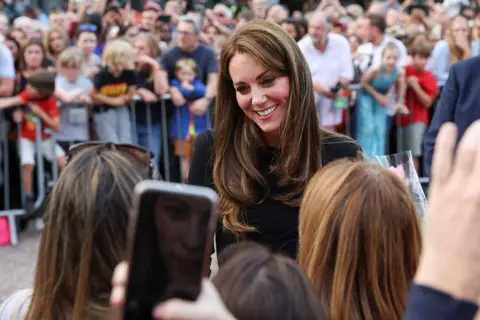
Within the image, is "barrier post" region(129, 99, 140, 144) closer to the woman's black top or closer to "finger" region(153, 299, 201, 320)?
the woman's black top

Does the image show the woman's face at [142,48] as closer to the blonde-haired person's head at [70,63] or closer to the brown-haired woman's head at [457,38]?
the blonde-haired person's head at [70,63]

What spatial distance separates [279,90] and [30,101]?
193 inches

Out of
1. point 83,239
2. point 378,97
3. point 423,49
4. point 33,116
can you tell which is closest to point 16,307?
point 83,239

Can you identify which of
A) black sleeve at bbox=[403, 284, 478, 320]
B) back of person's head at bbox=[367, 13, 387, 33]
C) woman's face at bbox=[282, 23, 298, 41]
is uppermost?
back of person's head at bbox=[367, 13, 387, 33]

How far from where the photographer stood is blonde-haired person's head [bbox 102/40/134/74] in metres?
7.77

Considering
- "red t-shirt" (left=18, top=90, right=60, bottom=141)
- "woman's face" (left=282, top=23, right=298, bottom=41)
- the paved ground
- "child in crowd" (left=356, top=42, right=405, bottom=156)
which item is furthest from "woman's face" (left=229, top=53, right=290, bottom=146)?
"woman's face" (left=282, top=23, right=298, bottom=41)

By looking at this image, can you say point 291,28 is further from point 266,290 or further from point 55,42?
point 266,290

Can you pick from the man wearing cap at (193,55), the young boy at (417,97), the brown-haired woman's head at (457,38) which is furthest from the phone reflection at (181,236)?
the brown-haired woman's head at (457,38)

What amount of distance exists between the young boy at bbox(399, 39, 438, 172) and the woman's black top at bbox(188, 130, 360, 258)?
566 cm

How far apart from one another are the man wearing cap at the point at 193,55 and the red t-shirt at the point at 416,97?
80.8 inches

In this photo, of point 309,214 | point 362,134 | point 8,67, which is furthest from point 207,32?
point 309,214

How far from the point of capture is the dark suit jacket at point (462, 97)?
12.0 ft

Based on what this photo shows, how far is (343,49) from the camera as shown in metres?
8.59

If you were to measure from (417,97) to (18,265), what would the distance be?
4.44 m
